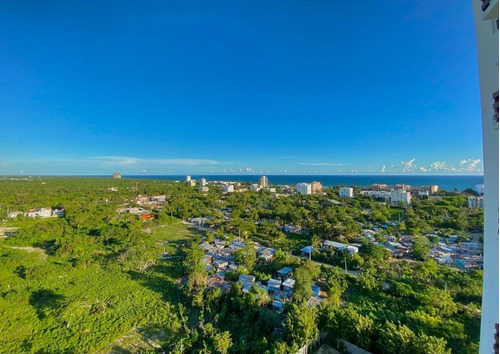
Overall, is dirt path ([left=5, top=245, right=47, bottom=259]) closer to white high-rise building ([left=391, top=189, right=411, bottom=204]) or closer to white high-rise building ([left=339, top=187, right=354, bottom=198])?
white high-rise building ([left=391, top=189, right=411, bottom=204])


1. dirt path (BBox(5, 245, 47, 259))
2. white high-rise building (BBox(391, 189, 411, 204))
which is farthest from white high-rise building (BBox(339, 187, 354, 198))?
dirt path (BBox(5, 245, 47, 259))

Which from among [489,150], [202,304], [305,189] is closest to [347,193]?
[305,189]

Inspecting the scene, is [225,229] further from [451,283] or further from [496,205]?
A: [496,205]

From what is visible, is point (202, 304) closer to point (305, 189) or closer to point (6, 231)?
point (6, 231)

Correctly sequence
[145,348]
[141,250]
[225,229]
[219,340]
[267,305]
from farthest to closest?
1. [225,229]
2. [141,250]
3. [267,305]
4. [145,348]
5. [219,340]

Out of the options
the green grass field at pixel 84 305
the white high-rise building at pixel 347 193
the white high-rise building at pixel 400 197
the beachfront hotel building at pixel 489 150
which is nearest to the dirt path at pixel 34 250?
the green grass field at pixel 84 305

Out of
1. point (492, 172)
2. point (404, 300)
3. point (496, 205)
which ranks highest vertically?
point (492, 172)

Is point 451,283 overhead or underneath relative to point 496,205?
underneath

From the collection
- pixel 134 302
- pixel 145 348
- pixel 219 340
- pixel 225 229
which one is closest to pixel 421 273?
pixel 219 340
